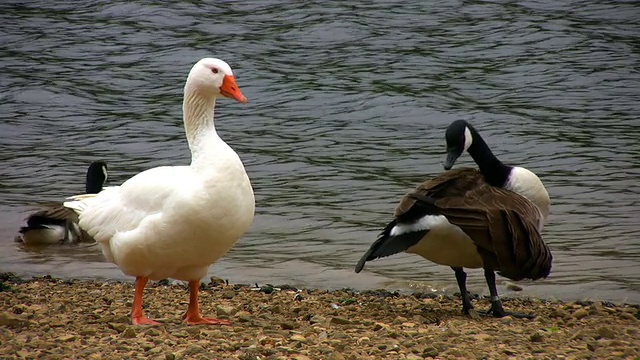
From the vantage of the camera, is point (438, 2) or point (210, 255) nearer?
point (210, 255)

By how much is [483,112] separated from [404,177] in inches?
138

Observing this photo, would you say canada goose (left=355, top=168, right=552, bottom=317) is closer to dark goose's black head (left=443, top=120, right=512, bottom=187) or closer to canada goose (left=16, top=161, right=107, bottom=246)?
dark goose's black head (left=443, top=120, right=512, bottom=187)

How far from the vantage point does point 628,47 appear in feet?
61.9

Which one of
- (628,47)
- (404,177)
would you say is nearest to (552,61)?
(628,47)

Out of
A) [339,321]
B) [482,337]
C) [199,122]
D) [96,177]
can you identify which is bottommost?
[96,177]

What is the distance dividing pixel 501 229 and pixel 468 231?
238 millimetres

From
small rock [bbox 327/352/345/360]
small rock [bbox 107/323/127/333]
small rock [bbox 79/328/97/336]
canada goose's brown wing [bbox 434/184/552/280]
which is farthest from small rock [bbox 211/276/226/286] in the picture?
small rock [bbox 327/352/345/360]

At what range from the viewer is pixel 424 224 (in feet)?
22.5

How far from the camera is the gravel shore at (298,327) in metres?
5.44

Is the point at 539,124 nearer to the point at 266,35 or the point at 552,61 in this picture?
the point at 552,61

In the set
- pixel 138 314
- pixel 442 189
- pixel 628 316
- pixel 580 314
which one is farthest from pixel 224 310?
pixel 628 316

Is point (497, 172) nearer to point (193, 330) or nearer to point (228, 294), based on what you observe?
point (228, 294)

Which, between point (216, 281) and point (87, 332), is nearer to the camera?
point (87, 332)

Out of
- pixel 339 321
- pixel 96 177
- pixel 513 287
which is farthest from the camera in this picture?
pixel 96 177
